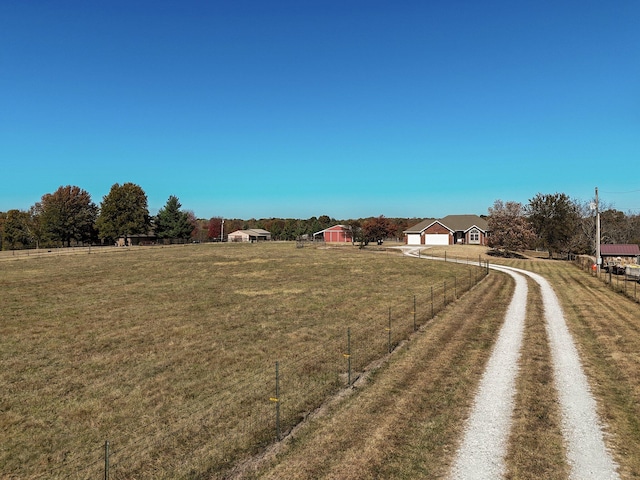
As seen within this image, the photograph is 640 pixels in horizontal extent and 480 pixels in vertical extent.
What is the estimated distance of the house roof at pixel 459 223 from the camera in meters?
89.8

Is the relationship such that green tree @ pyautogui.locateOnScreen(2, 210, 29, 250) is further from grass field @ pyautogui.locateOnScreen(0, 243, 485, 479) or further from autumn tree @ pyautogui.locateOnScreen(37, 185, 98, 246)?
grass field @ pyautogui.locateOnScreen(0, 243, 485, 479)

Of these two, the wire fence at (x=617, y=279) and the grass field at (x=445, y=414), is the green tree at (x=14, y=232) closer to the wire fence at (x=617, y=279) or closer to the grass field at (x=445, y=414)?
the grass field at (x=445, y=414)

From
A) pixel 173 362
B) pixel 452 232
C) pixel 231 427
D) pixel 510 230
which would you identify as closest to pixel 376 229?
pixel 452 232

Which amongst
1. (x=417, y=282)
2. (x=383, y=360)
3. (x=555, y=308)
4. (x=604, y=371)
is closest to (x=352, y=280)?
(x=417, y=282)

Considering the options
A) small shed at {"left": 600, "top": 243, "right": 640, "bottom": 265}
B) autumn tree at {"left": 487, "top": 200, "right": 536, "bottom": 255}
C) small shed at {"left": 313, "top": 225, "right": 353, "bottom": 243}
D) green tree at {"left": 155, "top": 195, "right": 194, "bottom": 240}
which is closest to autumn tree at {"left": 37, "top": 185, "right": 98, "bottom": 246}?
green tree at {"left": 155, "top": 195, "right": 194, "bottom": 240}

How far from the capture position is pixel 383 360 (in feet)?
50.8

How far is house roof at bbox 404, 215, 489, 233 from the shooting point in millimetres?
89750

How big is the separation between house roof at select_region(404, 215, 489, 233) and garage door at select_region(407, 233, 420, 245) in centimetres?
101

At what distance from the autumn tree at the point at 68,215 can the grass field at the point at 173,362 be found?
72679 mm

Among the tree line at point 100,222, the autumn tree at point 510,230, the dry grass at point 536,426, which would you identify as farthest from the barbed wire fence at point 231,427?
the tree line at point 100,222

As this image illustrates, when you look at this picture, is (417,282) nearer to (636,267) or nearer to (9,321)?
(636,267)

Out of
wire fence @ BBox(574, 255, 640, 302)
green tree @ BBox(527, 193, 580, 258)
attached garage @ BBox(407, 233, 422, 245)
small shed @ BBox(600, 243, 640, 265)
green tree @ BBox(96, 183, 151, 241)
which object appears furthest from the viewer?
green tree @ BBox(96, 183, 151, 241)

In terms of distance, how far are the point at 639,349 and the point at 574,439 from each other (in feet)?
33.5

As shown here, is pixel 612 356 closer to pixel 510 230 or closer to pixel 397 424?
pixel 397 424
